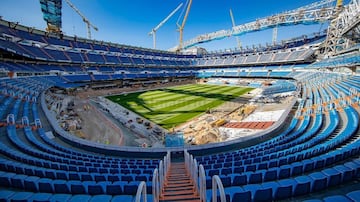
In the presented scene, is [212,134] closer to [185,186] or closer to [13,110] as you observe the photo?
[185,186]

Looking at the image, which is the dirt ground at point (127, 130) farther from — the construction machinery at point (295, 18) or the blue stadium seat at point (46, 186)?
the construction machinery at point (295, 18)

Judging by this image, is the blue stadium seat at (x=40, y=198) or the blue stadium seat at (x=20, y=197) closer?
the blue stadium seat at (x=20, y=197)

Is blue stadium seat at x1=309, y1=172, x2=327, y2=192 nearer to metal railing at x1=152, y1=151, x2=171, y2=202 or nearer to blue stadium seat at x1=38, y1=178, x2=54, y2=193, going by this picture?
metal railing at x1=152, y1=151, x2=171, y2=202

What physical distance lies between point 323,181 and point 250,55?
2426 inches

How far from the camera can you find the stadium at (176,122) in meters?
4.31

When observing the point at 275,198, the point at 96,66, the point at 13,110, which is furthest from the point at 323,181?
the point at 96,66

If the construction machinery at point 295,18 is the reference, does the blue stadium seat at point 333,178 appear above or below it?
below

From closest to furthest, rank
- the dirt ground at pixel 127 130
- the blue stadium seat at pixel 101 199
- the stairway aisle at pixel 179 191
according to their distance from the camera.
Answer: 1. the blue stadium seat at pixel 101 199
2. the stairway aisle at pixel 179 191
3. the dirt ground at pixel 127 130

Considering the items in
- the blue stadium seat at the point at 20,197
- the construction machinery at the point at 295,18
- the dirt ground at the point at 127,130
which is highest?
the construction machinery at the point at 295,18

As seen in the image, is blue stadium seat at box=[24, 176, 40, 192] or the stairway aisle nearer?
the stairway aisle

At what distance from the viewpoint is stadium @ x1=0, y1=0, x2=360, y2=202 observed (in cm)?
431

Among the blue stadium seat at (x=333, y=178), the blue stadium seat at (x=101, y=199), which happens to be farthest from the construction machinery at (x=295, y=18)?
the blue stadium seat at (x=101, y=199)

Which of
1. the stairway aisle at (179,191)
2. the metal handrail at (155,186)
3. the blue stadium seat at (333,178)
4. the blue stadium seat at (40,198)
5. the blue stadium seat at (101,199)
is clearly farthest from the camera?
the stairway aisle at (179,191)

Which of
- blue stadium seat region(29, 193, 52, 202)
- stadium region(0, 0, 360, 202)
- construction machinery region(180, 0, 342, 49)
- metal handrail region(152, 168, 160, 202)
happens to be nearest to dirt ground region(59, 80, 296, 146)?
stadium region(0, 0, 360, 202)
